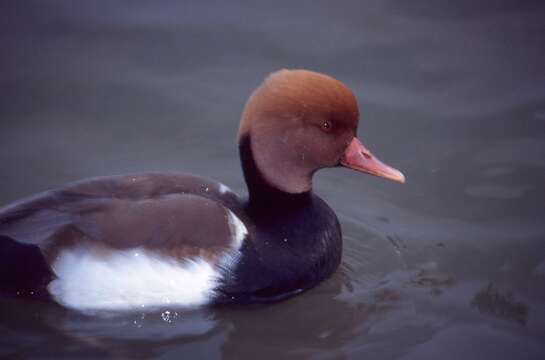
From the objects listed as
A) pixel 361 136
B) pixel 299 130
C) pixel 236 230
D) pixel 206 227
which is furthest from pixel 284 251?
pixel 361 136

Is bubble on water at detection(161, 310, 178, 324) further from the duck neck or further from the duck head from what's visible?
the duck head

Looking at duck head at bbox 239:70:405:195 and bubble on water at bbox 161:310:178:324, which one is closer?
bubble on water at bbox 161:310:178:324

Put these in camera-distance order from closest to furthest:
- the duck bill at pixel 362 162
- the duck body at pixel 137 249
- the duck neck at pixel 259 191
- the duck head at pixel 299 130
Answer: the duck body at pixel 137 249, the duck head at pixel 299 130, the duck neck at pixel 259 191, the duck bill at pixel 362 162

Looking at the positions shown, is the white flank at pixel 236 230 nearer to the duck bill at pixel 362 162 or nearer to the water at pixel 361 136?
the water at pixel 361 136

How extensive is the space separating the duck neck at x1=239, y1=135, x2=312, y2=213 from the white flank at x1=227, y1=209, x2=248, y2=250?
0.20 meters

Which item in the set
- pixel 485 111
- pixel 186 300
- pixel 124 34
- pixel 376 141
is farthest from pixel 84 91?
pixel 485 111

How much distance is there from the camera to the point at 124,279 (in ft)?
12.2

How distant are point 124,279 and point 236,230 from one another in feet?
1.96

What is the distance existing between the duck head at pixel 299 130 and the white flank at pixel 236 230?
290 millimetres

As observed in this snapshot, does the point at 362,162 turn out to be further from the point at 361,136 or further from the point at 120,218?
the point at 361,136

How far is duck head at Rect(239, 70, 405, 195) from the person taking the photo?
3.92 m

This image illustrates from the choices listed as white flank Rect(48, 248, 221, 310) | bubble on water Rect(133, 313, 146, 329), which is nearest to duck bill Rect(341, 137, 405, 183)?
white flank Rect(48, 248, 221, 310)

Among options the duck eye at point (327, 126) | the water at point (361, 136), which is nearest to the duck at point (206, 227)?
the duck eye at point (327, 126)

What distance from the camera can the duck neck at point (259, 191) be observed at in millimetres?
4066
